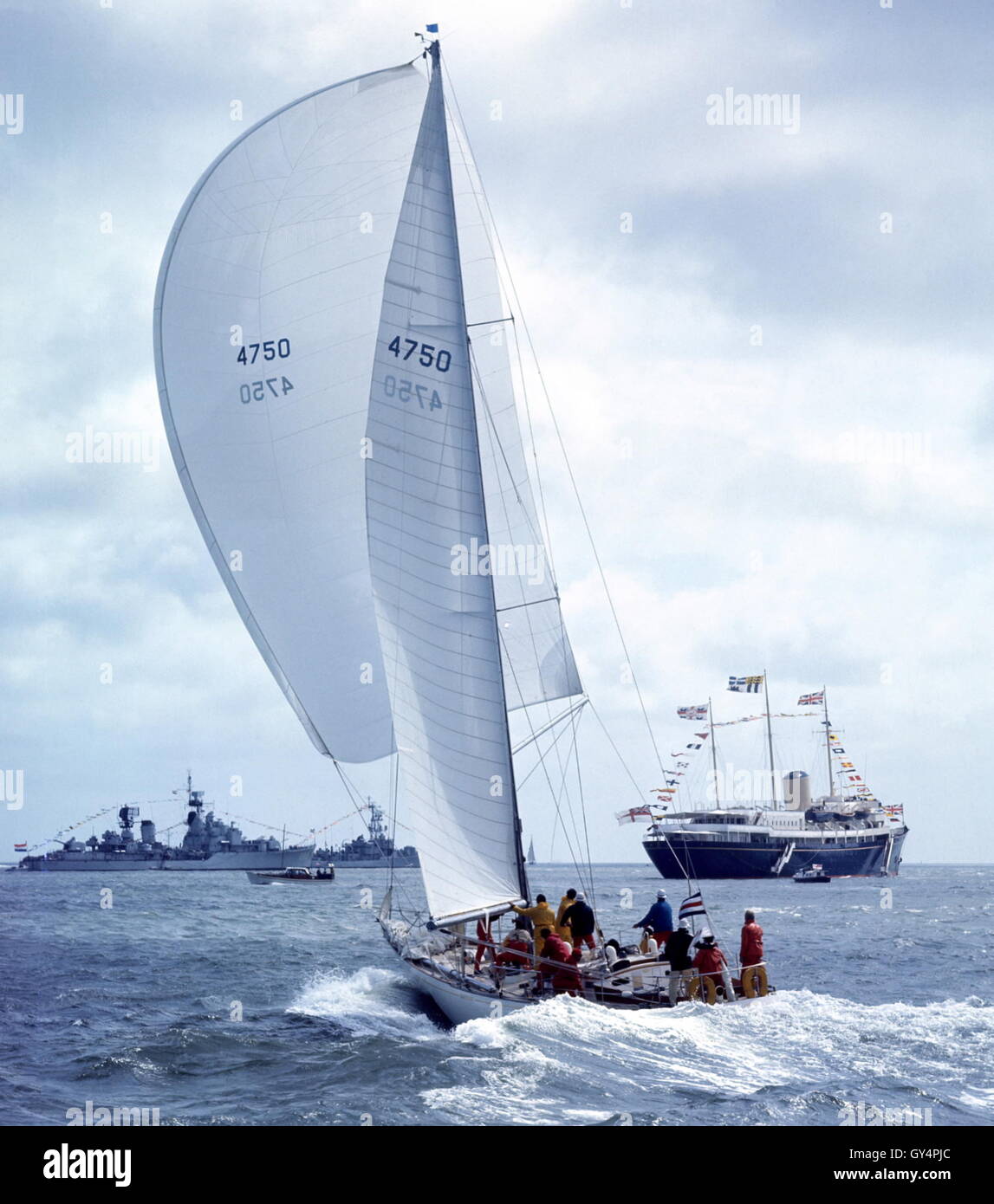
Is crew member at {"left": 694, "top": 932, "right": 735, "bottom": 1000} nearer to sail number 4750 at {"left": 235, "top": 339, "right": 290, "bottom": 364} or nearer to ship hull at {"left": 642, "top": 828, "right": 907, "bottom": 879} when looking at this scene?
sail number 4750 at {"left": 235, "top": 339, "right": 290, "bottom": 364}

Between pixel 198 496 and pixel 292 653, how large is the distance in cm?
273

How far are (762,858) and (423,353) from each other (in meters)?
70.8

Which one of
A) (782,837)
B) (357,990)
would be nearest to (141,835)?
(782,837)

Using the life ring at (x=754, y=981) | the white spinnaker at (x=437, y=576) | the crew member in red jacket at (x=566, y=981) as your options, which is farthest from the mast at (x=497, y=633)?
the life ring at (x=754, y=981)

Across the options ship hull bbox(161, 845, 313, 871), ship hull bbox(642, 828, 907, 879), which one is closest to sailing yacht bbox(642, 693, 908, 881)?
ship hull bbox(642, 828, 907, 879)

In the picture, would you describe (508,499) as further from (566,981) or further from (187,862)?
(187,862)

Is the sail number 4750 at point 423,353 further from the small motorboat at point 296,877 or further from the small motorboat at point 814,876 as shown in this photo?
the small motorboat at point 296,877

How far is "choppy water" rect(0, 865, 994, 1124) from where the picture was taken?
35.2 ft

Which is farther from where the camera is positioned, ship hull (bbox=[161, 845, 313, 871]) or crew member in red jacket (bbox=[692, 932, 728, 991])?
ship hull (bbox=[161, 845, 313, 871])

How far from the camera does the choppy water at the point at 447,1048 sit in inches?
422

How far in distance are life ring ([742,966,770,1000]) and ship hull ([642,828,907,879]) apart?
61462 mm

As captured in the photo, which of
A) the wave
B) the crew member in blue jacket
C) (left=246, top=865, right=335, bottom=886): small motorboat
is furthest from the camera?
(left=246, top=865, right=335, bottom=886): small motorboat

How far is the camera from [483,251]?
17.5m
